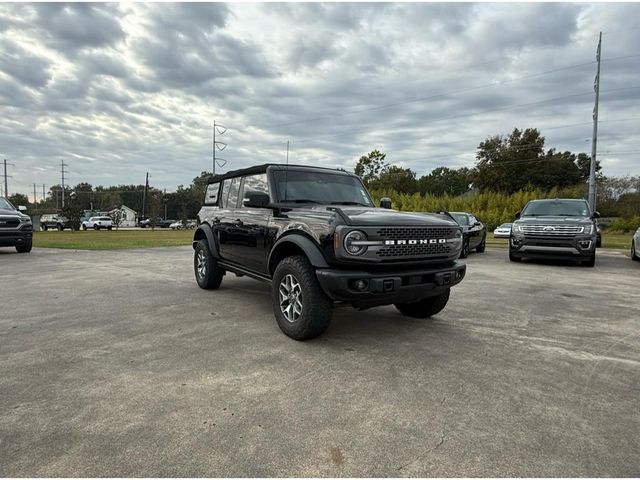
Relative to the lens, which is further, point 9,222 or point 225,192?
point 9,222

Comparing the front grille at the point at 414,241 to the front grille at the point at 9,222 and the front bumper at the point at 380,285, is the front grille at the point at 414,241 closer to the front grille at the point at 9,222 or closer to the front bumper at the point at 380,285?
the front bumper at the point at 380,285

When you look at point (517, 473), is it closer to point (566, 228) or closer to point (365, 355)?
point (365, 355)

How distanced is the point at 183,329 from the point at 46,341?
1.26 metres

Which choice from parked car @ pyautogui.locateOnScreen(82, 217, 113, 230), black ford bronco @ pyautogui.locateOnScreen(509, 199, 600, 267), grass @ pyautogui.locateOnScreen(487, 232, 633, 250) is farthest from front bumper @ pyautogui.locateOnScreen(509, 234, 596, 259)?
parked car @ pyautogui.locateOnScreen(82, 217, 113, 230)

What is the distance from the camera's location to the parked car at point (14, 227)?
37.6 ft

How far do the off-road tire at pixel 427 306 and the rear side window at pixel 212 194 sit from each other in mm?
3501

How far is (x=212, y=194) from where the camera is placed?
6.83 meters

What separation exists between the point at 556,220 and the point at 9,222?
1467 cm

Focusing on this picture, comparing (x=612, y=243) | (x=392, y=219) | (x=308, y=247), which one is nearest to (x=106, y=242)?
(x=308, y=247)

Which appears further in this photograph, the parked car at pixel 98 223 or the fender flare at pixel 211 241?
the parked car at pixel 98 223

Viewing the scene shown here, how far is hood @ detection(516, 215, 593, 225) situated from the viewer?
9812 mm

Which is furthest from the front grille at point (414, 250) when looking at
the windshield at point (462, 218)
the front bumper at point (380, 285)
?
the windshield at point (462, 218)

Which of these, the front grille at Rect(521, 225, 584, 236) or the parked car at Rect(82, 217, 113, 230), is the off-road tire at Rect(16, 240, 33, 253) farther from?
the parked car at Rect(82, 217, 113, 230)

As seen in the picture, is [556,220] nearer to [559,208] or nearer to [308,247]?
[559,208]
